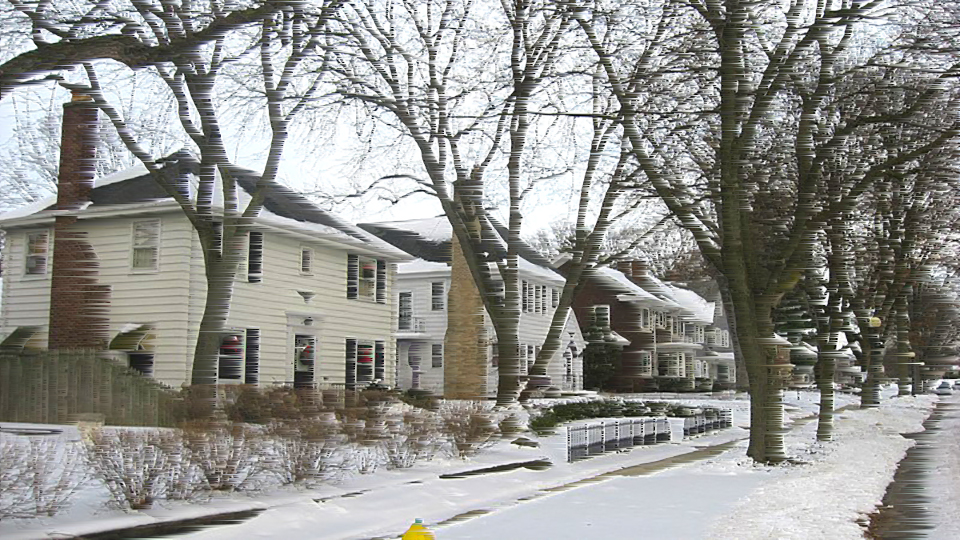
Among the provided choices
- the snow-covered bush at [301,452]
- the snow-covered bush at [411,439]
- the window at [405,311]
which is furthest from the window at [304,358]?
the snow-covered bush at [301,452]

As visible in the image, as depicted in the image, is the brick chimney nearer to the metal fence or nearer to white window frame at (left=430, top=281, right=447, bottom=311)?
the metal fence

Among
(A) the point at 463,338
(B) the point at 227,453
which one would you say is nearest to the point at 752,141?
(B) the point at 227,453

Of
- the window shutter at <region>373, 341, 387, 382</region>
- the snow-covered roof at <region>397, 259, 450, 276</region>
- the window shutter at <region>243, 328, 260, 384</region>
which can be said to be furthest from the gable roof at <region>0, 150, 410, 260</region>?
the snow-covered roof at <region>397, 259, 450, 276</region>

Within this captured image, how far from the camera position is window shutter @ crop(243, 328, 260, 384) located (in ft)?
82.7

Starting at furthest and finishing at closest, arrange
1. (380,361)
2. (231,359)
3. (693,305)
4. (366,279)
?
(693,305)
(380,361)
(366,279)
(231,359)

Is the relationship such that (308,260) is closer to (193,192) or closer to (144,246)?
(193,192)

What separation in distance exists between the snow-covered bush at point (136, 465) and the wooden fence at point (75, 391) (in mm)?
9483

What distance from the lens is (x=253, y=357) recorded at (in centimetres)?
2538

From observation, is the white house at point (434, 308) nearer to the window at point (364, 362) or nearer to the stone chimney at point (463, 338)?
the stone chimney at point (463, 338)

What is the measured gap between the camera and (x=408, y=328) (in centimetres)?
4184

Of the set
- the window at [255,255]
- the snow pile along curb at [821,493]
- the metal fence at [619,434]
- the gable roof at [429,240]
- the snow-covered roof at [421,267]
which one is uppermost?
the gable roof at [429,240]

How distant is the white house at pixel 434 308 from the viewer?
4116 cm

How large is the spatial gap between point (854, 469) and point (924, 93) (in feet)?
22.7

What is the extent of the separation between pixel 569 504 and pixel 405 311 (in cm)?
3056
